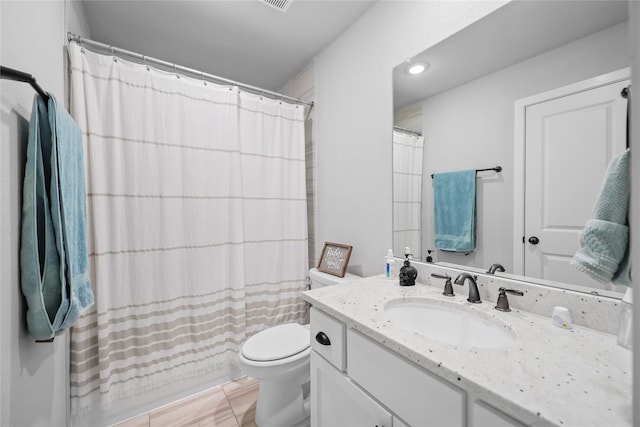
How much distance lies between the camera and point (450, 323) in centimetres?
96

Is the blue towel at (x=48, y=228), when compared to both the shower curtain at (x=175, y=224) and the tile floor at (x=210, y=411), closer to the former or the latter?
the shower curtain at (x=175, y=224)

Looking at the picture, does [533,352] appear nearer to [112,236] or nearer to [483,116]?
[483,116]

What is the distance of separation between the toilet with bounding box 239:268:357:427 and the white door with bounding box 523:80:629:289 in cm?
114

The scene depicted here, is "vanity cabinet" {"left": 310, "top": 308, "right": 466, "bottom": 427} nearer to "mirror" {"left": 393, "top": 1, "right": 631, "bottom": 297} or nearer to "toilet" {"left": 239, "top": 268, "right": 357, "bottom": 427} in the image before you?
"toilet" {"left": 239, "top": 268, "right": 357, "bottom": 427}

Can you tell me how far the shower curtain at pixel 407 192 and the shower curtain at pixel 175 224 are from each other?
0.87m

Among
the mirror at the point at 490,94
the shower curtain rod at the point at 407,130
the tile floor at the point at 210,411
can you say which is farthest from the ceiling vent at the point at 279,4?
the tile floor at the point at 210,411

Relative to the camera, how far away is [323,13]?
5.17ft

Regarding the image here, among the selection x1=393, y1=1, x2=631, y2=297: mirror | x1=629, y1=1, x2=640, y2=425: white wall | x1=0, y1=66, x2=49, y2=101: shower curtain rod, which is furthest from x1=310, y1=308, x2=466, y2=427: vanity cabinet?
x1=0, y1=66, x2=49, y2=101: shower curtain rod

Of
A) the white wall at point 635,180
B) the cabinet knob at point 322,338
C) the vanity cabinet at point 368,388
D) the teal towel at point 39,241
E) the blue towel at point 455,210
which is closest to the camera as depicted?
the white wall at point 635,180

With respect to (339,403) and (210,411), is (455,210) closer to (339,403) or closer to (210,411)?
(339,403)

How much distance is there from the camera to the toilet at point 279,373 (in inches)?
50.2

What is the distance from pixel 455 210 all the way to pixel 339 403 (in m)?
0.93

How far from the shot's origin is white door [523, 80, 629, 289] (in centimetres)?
75

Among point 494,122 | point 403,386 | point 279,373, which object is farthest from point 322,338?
point 494,122
